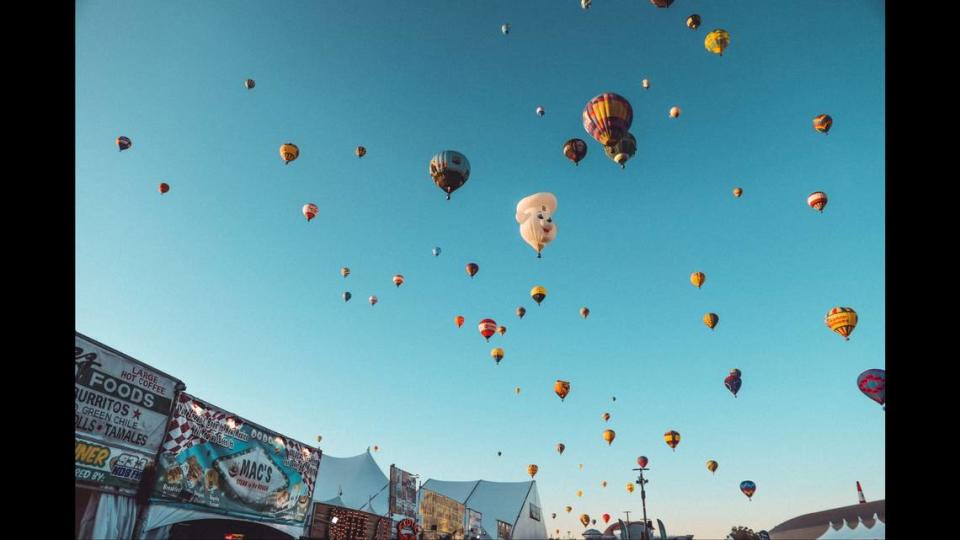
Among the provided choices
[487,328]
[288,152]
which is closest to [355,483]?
[487,328]

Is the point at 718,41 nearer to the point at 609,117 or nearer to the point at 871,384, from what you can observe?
the point at 609,117

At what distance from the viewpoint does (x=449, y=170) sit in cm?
2698

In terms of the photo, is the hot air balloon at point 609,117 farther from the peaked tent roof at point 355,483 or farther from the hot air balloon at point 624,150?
the peaked tent roof at point 355,483

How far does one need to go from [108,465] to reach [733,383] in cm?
3809

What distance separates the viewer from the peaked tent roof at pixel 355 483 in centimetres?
4041

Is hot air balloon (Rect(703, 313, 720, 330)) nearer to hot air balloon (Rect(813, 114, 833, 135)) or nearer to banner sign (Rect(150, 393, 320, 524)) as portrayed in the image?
hot air balloon (Rect(813, 114, 833, 135))

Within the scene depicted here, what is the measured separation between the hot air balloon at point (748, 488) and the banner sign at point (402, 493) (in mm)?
32444

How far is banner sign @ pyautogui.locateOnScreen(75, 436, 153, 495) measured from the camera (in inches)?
513

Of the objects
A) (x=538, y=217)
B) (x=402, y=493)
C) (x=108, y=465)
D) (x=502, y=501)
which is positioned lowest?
(x=502, y=501)

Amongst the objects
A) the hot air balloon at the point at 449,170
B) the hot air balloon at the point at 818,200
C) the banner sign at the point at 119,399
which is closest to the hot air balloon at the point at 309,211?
the hot air balloon at the point at 449,170

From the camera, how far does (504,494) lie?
5812 cm

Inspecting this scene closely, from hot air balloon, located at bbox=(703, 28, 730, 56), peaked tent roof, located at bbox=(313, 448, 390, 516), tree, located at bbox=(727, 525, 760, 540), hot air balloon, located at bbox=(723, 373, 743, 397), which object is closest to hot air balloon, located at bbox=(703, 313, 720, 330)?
hot air balloon, located at bbox=(723, 373, 743, 397)
